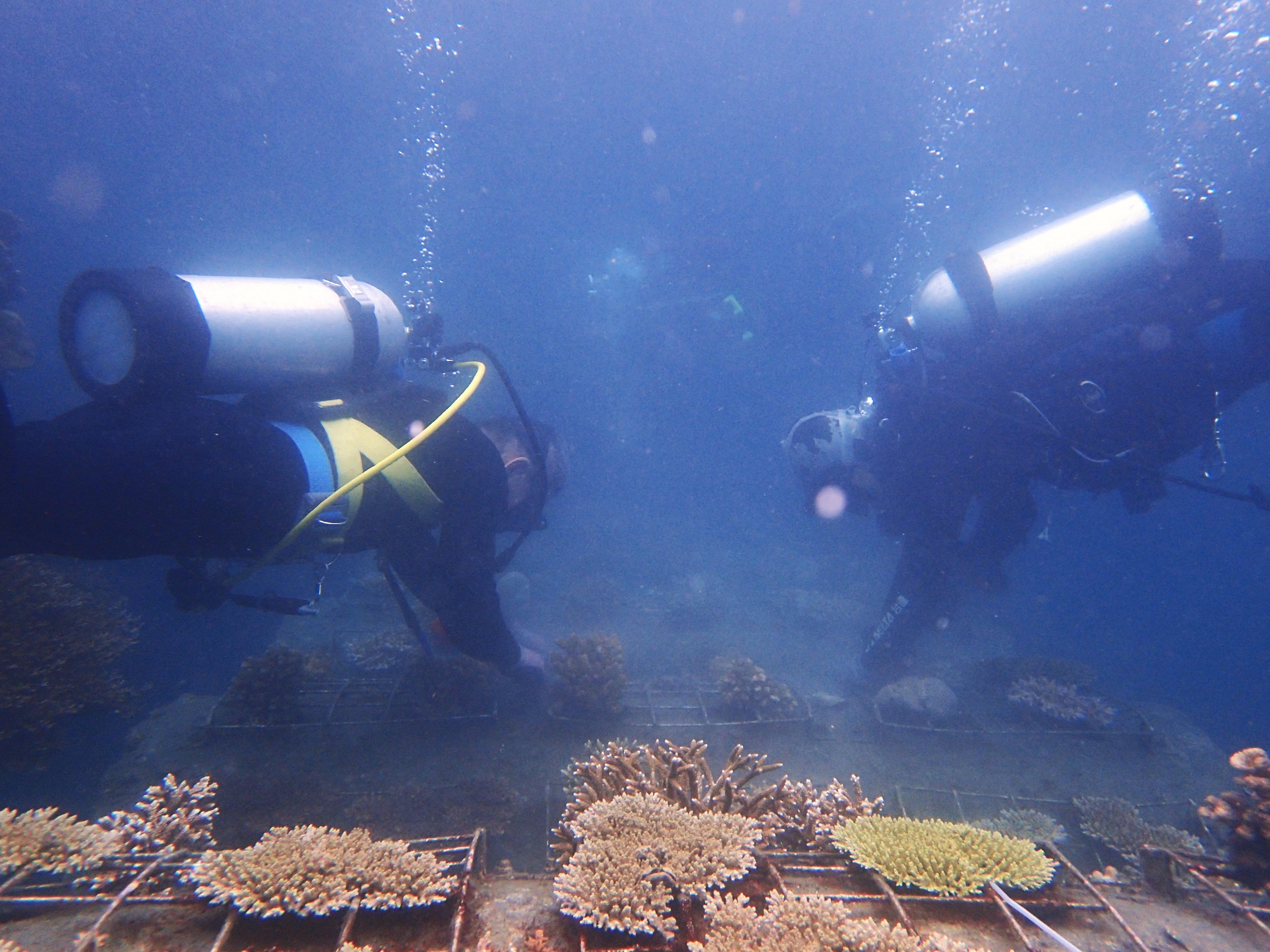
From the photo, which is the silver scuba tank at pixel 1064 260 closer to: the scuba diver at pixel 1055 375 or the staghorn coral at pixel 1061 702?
the scuba diver at pixel 1055 375

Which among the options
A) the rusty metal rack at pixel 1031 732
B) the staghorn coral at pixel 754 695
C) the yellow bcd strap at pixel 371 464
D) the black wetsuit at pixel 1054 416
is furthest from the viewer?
the rusty metal rack at pixel 1031 732

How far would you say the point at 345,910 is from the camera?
224cm

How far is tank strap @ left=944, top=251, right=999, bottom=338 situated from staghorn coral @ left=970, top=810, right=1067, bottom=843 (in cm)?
556

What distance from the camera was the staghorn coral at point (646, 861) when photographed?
221 cm

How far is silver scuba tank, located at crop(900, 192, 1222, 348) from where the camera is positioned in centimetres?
589

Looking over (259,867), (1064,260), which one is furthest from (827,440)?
(259,867)

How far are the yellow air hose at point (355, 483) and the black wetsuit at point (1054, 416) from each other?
563cm

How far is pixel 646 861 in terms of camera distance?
2459mm

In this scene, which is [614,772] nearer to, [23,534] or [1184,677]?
[23,534]

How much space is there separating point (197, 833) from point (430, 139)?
4065 centimetres

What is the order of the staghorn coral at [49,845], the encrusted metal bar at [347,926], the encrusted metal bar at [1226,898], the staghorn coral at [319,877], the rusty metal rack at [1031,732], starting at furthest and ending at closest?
the rusty metal rack at [1031,732]
the encrusted metal bar at [1226,898]
the staghorn coral at [49,845]
the staghorn coral at [319,877]
the encrusted metal bar at [347,926]

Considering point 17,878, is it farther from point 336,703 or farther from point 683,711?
point 683,711

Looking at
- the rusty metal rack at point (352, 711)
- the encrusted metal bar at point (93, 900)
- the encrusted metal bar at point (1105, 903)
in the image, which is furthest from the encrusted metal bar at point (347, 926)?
the rusty metal rack at point (352, 711)

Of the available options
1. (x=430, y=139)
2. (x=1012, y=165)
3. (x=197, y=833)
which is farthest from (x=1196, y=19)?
(x=197, y=833)
